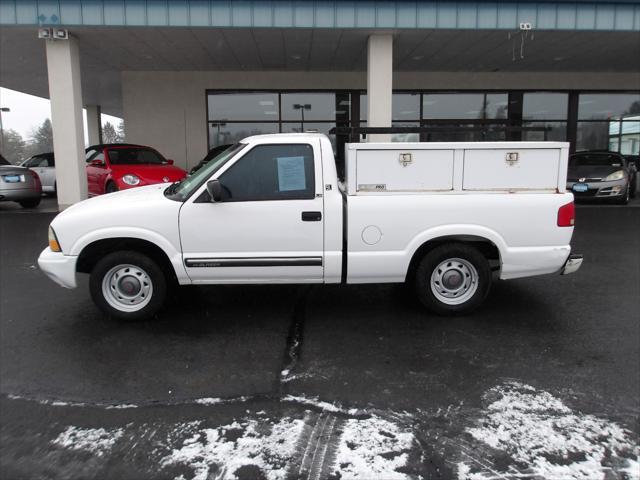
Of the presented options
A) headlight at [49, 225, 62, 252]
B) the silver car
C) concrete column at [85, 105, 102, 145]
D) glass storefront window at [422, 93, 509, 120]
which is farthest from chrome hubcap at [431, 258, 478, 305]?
concrete column at [85, 105, 102, 145]

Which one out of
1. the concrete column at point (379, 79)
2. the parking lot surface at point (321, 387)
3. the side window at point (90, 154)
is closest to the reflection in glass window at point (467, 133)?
the parking lot surface at point (321, 387)

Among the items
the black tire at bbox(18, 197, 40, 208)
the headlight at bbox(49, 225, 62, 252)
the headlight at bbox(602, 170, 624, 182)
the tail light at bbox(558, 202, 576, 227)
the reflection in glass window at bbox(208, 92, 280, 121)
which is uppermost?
the reflection in glass window at bbox(208, 92, 280, 121)

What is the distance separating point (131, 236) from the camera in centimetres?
479

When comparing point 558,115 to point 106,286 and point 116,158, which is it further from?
point 106,286

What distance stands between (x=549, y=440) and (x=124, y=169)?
37.6 feet

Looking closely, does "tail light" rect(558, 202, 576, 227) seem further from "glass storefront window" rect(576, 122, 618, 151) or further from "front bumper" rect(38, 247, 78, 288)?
"glass storefront window" rect(576, 122, 618, 151)

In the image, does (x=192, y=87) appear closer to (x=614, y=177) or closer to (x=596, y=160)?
(x=596, y=160)

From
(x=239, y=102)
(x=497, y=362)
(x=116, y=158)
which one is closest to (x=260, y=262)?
(x=497, y=362)

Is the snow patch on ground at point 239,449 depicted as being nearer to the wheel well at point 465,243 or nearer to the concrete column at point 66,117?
the wheel well at point 465,243

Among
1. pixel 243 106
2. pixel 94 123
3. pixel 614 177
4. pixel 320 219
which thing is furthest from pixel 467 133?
pixel 94 123

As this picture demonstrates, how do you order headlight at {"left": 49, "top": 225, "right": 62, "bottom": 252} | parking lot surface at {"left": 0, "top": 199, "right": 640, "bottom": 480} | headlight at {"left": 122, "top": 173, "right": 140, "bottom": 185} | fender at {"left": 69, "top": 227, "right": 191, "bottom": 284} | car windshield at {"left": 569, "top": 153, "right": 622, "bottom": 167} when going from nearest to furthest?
1. parking lot surface at {"left": 0, "top": 199, "right": 640, "bottom": 480}
2. fender at {"left": 69, "top": 227, "right": 191, "bottom": 284}
3. headlight at {"left": 49, "top": 225, "right": 62, "bottom": 252}
4. headlight at {"left": 122, "top": 173, "right": 140, "bottom": 185}
5. car windshield at {"left": 569, "top": 153, "right": 622, "bottom": 167}

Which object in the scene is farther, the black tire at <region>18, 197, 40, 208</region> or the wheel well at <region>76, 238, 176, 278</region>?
the black tire at <region>18, 197, 40, 208</region>

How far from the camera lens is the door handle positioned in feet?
15.8

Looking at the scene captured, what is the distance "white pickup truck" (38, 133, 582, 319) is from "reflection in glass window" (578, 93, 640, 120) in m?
16.4
